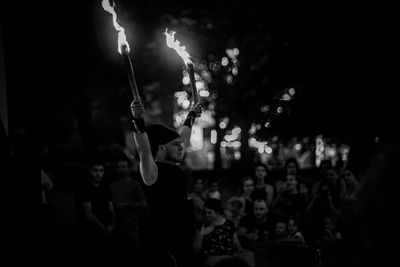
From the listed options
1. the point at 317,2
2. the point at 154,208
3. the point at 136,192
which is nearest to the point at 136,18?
the point at 317,2

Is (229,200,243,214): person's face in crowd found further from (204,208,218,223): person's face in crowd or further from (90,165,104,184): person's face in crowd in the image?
(90,165,104,184): person's face in crowd

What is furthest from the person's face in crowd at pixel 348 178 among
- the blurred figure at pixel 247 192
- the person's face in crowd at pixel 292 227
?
the person's face in crowd at pixel 292 227

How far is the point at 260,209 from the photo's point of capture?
8820mm

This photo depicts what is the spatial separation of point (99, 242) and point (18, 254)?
543 centimetres

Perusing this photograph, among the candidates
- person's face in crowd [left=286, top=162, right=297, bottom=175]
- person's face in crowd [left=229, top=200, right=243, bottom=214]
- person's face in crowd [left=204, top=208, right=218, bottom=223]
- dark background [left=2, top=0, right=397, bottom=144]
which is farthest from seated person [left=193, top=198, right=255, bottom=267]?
dark background [left=2, top=0, right=397, bottom=144]

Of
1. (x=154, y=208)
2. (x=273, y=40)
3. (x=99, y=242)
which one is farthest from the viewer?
(x=273, y=40)

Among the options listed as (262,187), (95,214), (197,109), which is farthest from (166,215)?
(262,187)

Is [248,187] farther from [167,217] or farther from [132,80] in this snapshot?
[132,80]

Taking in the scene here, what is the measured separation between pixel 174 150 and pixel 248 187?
205 inches

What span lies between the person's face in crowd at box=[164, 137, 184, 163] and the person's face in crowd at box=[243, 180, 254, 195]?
5.12m

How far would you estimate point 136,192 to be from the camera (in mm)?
9469

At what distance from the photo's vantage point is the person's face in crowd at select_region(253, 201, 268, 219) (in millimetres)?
8781

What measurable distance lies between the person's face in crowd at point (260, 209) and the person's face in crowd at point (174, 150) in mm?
4358

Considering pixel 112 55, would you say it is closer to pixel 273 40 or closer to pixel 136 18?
pixel 136 18
